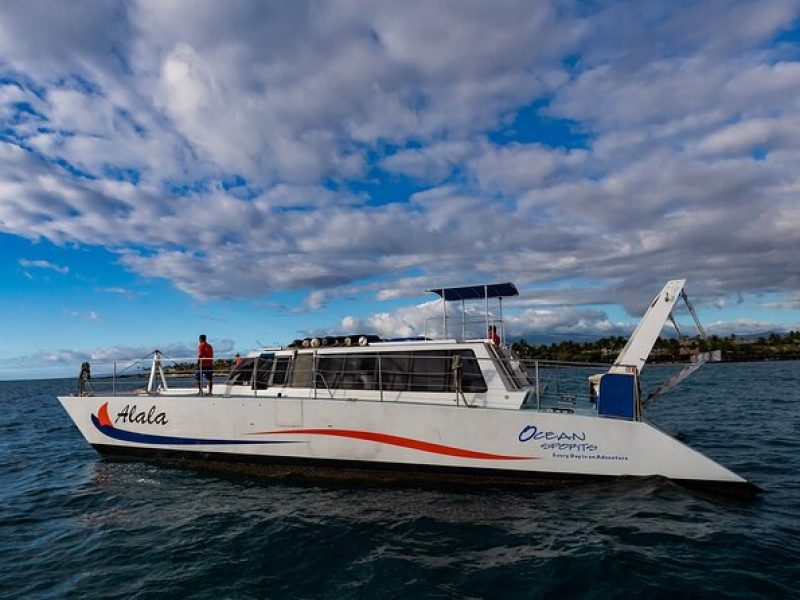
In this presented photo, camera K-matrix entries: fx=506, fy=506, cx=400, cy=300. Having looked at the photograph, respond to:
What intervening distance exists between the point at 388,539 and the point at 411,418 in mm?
2635

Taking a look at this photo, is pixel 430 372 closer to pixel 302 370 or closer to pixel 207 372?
pixel 302 370

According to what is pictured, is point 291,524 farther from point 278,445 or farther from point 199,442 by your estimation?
point 199,442

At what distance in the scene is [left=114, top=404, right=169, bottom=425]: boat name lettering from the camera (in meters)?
10.9

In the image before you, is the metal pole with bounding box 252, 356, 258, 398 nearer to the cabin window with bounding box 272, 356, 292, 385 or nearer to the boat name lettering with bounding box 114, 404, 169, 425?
the cabin window with bounding box 272, 356, 292, 385

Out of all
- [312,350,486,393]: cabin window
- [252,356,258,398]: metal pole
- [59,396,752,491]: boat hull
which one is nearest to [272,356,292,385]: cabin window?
[252,356,258,398]: metal pole

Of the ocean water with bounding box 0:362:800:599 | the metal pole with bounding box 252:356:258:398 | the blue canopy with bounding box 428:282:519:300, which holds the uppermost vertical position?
the blue canopy with bounding box 428:282:519:300

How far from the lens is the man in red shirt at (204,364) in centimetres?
1127

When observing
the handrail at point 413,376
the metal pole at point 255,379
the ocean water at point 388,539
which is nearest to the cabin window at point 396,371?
the handrail at point 413,376

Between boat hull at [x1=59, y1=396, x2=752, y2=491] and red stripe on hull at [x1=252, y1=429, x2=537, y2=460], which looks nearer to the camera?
boat hull at [x1=59, y1=396, x2=752, y2=491]

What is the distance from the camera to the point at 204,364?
11781 mm

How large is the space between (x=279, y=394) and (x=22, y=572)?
5.08 m

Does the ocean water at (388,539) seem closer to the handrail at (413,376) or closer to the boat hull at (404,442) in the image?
the boat hull at (404,442)

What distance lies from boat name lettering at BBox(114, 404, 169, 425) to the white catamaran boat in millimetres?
26

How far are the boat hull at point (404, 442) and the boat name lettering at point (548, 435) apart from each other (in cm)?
2
